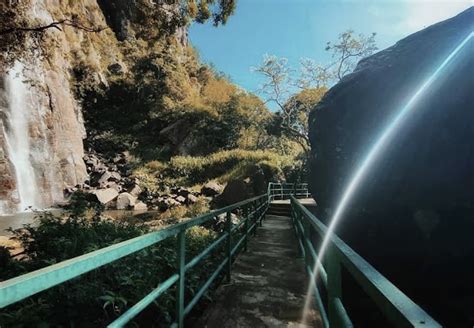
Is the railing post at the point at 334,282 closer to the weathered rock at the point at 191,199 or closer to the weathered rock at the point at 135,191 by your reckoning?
the weathered rock at the point at 191,199

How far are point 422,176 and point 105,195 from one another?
1404 centimetres

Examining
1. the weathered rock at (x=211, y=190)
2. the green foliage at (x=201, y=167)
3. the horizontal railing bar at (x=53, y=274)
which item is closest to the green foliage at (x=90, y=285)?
the horizontal railing bar at (x=53, y=274)

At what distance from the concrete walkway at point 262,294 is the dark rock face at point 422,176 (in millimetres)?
2228

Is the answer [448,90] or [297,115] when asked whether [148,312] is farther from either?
[297,115]

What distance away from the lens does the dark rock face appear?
21.1 feet

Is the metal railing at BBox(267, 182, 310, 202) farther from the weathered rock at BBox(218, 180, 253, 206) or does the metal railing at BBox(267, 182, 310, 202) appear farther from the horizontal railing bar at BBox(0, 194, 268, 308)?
the horizontal railing bar at BBox(0, 194, 268, 308)

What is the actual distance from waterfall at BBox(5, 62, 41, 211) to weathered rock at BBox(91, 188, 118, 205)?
263cm

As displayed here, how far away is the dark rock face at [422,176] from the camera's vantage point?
6430mm

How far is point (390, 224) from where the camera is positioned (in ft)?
23.2

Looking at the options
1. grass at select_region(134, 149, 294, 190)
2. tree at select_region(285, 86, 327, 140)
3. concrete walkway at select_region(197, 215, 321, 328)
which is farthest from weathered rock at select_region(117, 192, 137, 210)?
tree at select_region(285, 86, 327, 140)

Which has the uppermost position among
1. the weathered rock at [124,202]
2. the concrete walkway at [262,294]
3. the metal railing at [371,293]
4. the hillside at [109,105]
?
the hillside at [109,105]

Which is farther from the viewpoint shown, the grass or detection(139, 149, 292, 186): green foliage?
detection(139, 149, 292, 186): green foliage

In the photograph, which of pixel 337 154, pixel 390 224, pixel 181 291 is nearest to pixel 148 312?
pixel 181 291

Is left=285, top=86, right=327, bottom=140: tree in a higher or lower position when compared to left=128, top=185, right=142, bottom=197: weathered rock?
higher
